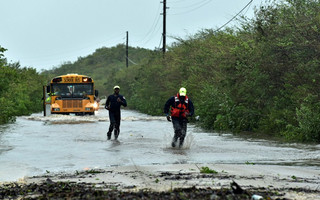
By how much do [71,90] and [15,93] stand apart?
8.79m

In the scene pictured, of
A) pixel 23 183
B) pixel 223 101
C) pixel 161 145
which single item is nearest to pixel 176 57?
pixel 223 101

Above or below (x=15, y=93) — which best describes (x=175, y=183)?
below

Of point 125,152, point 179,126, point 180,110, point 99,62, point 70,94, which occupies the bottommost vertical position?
point 125,152

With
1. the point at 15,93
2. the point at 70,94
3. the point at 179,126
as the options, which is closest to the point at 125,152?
the point at 179,126

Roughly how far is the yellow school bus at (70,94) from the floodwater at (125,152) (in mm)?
13987

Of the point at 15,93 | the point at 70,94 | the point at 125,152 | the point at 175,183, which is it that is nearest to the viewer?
the point at 175,183

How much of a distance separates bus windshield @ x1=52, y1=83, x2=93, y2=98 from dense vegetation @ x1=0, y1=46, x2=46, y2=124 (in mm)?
2398

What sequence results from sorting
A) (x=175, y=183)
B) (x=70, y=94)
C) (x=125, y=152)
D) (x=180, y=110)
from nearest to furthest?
(x=175, y=183)
(x=125, y=152)
(x=180, y=110)
(x=70, y=94)

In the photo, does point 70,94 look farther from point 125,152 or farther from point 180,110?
point 125,152

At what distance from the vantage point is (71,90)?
126ft

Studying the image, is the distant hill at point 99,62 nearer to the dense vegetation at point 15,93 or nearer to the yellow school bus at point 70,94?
the dense vegetation at point 15,93

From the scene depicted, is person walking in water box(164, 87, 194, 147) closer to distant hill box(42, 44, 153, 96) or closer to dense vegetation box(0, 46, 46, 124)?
dense vegetation box(0, 46, 46, 124)

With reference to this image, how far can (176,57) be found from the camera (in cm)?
4575

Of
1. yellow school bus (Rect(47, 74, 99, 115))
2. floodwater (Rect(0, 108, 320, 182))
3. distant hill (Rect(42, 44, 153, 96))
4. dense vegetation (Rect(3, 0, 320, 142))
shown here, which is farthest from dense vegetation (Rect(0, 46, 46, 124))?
distant hill (Rect(42, 44, 153, 96))
